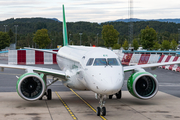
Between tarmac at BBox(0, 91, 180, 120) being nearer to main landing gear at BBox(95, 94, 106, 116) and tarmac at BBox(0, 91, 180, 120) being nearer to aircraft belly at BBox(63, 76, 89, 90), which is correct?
main landing gear at BBox(95, 94, 106, 116)

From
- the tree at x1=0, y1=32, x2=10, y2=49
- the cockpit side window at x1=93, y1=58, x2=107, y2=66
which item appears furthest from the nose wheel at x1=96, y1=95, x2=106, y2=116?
the tree at x1=0, y1=32, x2=10, y2=49

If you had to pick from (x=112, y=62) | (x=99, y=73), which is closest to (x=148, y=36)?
(x=112, y=62)

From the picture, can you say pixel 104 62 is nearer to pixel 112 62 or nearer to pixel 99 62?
pixel 99 62

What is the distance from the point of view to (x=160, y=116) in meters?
14.9

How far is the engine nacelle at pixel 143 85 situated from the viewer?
58.5 feet

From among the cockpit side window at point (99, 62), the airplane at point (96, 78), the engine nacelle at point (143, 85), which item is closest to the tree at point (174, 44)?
the airplane at point (96, 78)

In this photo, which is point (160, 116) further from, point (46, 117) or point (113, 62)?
point (46, 117)

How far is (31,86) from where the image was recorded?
17.6 meters

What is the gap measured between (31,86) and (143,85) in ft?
22.0

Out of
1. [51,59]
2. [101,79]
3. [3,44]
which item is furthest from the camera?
[3,44]

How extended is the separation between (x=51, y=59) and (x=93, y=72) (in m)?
46.1

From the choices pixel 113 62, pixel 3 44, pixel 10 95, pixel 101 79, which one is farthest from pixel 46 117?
pixel 3 44

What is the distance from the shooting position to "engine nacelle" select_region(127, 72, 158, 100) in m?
17.8

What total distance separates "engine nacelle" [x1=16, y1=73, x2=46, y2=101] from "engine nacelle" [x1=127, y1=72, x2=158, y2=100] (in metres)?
5.18
